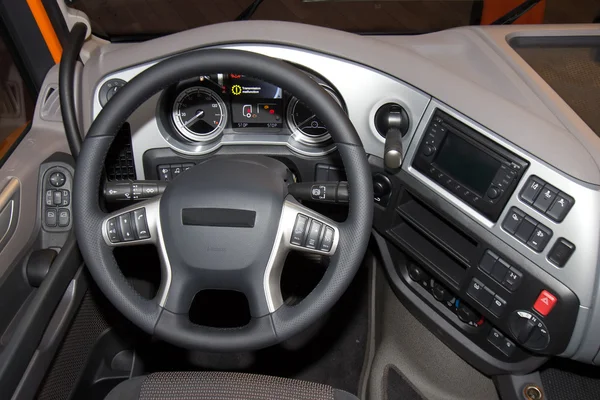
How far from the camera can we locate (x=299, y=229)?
1082mm

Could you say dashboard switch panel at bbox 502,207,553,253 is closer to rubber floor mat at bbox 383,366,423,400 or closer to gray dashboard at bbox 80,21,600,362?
gray dashboard at bbox 80,21,600,362

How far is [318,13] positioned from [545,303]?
1002mm

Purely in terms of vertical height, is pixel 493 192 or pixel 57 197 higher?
pixel 493 192

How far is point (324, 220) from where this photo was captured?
107 cm

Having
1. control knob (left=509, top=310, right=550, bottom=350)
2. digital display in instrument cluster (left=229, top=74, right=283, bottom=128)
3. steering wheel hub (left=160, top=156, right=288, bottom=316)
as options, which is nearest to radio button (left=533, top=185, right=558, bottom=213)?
control knob (left=509, top=310, right=550, bottom=350)

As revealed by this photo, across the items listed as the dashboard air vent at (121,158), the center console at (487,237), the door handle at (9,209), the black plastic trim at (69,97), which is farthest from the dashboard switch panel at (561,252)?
the door handle at (9,209)

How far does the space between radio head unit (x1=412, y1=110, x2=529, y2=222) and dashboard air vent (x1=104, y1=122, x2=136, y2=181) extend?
2.42 feet

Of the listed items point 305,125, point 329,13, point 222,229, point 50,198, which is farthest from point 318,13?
point 50,198

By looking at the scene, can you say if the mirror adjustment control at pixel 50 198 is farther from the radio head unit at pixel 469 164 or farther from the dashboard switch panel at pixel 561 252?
the dashboard switch panel at pixel 561 252

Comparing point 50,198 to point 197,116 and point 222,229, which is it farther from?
point 222,229

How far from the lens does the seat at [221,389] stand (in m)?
1.02

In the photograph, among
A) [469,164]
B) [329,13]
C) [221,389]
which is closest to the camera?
[221,389]

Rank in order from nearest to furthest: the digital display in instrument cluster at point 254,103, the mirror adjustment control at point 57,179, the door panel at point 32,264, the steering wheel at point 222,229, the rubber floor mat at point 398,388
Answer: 1. the steering wheel at point 222,229
2. the door panel at point 32,264
3. the digital display in instrument cluster at point 254,103
4. the mirror adjustment control at point 57,179
5. the rubber floor mat at point 398,388

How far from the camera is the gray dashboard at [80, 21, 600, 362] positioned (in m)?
1.03
